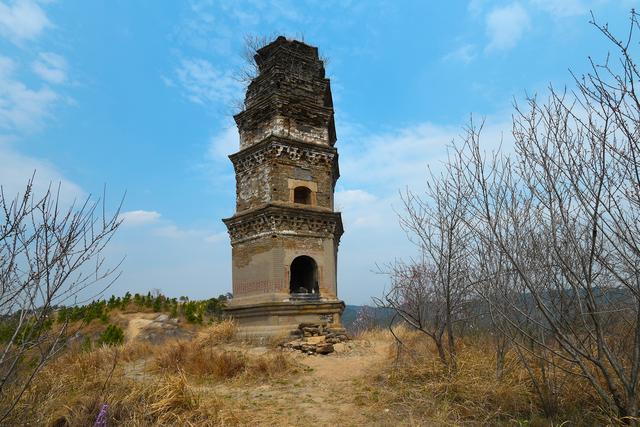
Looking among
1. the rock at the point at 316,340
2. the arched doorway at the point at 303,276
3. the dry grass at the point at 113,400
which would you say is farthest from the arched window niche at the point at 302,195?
the dry grass at the point at 113,400

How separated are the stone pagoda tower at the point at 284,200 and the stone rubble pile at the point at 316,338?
1.03 feet

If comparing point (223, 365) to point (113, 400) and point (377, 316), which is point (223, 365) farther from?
point (377, 316)

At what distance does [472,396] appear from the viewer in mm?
6461

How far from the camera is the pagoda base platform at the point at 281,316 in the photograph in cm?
1302

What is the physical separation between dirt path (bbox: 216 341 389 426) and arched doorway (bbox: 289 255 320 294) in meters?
3.41

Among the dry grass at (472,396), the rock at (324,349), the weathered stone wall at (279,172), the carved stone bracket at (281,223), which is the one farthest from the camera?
the weathered stone wall at (279,172)

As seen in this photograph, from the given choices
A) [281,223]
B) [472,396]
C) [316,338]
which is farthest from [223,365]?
[281,223]

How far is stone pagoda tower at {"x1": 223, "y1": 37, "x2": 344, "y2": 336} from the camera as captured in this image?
44.2 feet

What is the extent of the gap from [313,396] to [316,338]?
15.3 feet

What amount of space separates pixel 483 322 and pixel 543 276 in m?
4.74

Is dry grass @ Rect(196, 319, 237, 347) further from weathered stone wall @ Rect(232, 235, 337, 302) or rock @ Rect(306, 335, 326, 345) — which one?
rock @ Rect(306, 335, 326, 345)

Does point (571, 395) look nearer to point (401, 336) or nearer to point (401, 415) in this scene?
point (401, 415)

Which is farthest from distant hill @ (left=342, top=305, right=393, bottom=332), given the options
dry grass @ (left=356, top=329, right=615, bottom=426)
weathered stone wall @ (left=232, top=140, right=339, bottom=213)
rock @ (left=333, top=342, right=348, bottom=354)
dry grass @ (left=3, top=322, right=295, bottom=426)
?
dry grass @ (left=3, top=322, right=295, bottom=426)

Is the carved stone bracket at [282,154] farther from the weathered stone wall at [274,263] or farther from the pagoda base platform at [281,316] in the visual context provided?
the pagoda base platform at [281,316]
